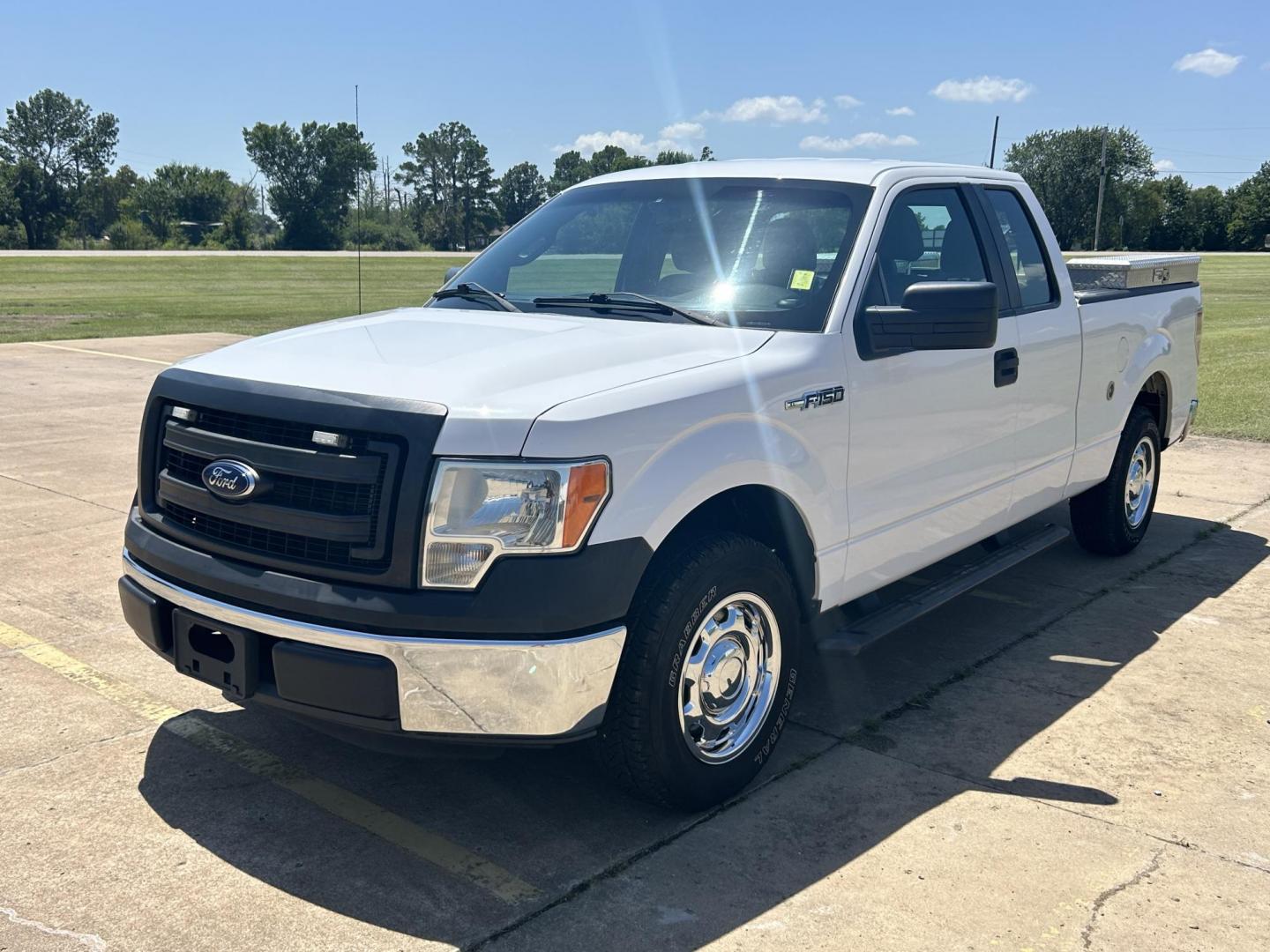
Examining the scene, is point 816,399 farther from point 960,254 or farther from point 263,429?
point 263,429

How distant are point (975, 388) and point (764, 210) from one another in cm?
111

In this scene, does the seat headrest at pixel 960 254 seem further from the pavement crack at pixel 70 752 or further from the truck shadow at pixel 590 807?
the pavement crack at pixel 70 752

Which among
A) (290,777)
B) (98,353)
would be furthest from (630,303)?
(98,353)

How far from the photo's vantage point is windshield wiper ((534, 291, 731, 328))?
4.14 metres

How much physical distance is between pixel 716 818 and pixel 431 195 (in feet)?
323

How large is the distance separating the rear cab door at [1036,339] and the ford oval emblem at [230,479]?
314 cm

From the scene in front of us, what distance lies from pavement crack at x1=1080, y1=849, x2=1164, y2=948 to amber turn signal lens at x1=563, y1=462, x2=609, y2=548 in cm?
165

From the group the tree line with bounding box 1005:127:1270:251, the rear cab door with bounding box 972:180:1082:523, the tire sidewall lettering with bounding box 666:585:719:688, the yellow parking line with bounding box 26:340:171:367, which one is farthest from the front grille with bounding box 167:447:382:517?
the tree line with bounding box 1005:127:1270:251

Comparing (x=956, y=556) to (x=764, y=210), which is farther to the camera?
(x=956, y=556)

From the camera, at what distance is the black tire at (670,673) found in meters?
3.37

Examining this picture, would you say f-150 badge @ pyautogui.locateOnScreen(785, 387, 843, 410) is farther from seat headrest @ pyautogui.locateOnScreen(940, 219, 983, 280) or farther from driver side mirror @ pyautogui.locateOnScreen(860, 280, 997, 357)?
seat headrest @ pyautogui.locateOnScreen(940, 219, 983, 280)

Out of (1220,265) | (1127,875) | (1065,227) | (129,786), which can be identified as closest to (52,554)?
(129,786)

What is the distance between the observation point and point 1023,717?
4555 millimetres

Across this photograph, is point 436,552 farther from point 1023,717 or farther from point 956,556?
point 956,556
